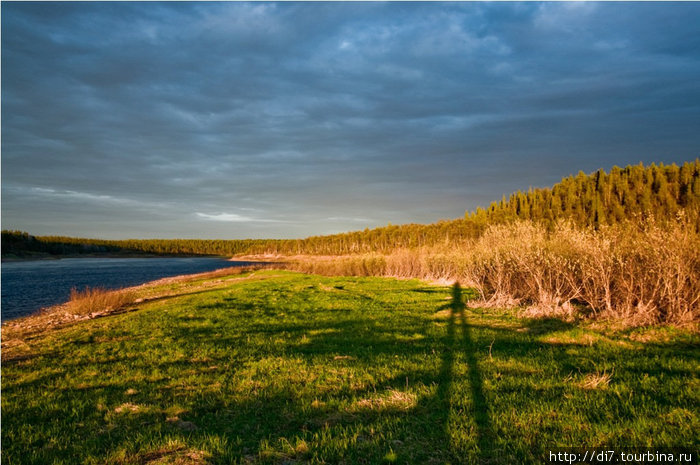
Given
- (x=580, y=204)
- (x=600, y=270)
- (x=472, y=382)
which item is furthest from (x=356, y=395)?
(x=580, y=204)

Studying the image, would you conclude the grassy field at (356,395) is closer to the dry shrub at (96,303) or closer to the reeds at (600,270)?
the reeds at (600,270)

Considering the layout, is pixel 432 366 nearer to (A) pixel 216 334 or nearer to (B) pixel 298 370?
(B) pixel 298 370

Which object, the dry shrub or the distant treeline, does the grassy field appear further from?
the distant treeline

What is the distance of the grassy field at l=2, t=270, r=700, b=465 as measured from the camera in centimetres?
514

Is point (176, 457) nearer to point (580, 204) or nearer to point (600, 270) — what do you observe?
point (600, 270)

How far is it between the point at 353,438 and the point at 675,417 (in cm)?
490

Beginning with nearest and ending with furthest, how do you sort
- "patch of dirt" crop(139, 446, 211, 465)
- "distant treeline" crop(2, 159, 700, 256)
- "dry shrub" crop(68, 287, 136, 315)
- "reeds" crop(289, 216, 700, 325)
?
"patch of dirt" crop(139, 446, 211, 465)
"reeds" crop(289, 216, 700, 325)
"dry shrub" crop(68, 287, 136, 315)
"distant treeline" crop(2, 159, 700, 256)

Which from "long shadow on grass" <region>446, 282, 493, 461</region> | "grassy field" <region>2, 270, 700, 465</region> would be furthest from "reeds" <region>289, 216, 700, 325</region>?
"long shadow on grass" <region>446, 282, 493, 461</region>

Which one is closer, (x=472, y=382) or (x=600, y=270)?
Result: (x=472, y=382)

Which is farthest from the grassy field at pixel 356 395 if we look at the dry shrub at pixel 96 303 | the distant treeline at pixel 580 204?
the distant treeline at pixel 580 204

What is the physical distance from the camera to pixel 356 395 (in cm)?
702

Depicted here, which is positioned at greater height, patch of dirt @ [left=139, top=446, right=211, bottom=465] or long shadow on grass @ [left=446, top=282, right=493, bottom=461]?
long shadow on grass @ [left=446, top=282, right=493, bottom=461]

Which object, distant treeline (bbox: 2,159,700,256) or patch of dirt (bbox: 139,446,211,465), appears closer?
patch of dirt (bbox: 139,446,211,465)

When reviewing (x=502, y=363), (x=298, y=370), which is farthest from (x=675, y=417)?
(x=298, y=370)
